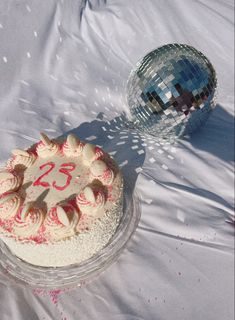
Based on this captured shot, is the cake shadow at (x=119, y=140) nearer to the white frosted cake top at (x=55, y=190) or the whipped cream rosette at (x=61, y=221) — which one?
the white frosted cake top at (x=55, y=190)

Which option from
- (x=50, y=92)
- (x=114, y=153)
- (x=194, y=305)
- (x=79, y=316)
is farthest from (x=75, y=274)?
(x=50, y=92)

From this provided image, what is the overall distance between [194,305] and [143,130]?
53cm

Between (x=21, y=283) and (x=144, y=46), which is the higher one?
(x=144, y=46)

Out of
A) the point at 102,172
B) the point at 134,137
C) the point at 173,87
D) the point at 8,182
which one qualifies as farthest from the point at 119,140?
the point at 8,182

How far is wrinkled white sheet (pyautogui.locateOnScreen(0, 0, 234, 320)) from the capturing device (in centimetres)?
A: 93

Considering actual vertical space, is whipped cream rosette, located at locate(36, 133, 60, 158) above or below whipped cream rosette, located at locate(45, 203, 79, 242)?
above

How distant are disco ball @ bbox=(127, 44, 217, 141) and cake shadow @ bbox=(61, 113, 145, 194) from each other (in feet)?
0.33

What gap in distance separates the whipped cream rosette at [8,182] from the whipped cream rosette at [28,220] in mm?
66

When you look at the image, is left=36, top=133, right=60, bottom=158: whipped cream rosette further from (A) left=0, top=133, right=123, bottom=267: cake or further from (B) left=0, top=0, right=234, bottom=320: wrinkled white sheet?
(B) left=0, top=0, right=234, bottom=320: wrinkled white sheet

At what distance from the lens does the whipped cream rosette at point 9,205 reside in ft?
2.71

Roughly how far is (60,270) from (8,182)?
0.25 metres

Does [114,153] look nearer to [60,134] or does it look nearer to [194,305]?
[60,134]

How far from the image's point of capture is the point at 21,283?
93cm

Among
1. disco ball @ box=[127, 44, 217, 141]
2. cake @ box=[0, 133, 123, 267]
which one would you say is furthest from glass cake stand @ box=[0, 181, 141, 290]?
disco ball @ box=[127, 44, 217, 141]
